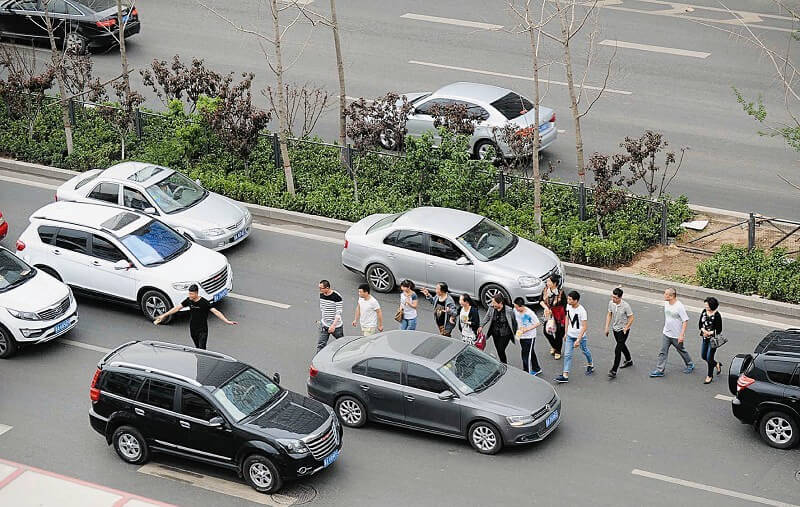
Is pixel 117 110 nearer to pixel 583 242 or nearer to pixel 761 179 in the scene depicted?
pixel 583 242

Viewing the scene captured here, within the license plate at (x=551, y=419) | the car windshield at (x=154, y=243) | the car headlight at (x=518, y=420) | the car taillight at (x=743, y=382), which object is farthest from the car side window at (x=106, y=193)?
the car taillight at (x=743, y=382)

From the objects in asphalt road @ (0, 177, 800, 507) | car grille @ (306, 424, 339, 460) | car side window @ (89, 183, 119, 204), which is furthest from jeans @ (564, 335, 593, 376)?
car side window @ (89, 183, 119, 204)

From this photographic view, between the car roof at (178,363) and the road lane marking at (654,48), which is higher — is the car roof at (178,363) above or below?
below

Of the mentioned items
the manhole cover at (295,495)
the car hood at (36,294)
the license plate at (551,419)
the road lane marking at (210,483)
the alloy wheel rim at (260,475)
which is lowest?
the manhole cover at (295,495)

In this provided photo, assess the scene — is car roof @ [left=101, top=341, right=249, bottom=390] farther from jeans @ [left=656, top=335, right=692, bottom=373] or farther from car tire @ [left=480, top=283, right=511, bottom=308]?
jeans @ [left=656, top=335, right=692, bottom=373]

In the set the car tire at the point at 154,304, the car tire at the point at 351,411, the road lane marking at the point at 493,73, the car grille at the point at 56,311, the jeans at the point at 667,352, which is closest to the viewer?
the car tire at the point at 351,411

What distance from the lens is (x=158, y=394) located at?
1588 centimetres

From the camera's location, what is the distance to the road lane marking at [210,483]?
15.6 meters

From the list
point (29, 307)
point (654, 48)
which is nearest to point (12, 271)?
point (29, 307)

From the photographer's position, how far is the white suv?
20219 mm

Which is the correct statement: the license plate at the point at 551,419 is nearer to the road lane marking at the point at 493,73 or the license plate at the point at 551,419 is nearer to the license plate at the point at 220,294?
the license plate at the point at 220,294

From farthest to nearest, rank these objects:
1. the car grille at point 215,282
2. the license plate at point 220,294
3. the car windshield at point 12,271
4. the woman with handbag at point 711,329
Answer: the license plate at point 220,294, the car grille at point 215,282, the car windshield at point 12,271, the woman with handbag at point 711,329

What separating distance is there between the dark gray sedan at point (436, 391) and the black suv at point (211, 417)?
941 millimetres

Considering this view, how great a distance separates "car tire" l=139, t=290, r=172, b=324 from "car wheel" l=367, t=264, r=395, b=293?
145 inches
